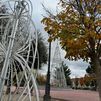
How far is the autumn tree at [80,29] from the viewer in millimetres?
14070

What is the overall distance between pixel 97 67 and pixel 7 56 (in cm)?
1012

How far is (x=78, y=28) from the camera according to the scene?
14180 mm

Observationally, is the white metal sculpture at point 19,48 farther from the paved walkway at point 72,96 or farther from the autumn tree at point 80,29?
Answer: the paved walkway at point 72,96

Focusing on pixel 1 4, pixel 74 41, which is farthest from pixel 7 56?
pixel 74 41

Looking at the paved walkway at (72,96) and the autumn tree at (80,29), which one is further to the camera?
the paved walkway at (72,96)

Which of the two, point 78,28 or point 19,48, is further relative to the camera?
point 78,28

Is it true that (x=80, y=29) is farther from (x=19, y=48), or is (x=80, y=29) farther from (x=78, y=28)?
(x=19, y=48)

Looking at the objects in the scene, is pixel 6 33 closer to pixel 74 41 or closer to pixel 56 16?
pixel 74 41

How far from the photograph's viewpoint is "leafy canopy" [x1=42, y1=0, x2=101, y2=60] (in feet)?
46.1

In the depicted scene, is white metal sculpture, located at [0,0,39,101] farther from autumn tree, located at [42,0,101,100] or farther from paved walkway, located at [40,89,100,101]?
paved walkway, located at [40,89,100,101]

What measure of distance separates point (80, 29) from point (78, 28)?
0.40 ft

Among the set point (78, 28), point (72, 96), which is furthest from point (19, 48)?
point (72, 96)

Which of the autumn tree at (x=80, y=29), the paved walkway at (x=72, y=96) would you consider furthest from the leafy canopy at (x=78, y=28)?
the paved walkway at (x=72, y=96)

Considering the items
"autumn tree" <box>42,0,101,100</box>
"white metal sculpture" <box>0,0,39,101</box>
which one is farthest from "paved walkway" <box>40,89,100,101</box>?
"white metal sculpture" <box>0,0,39,101</box>
